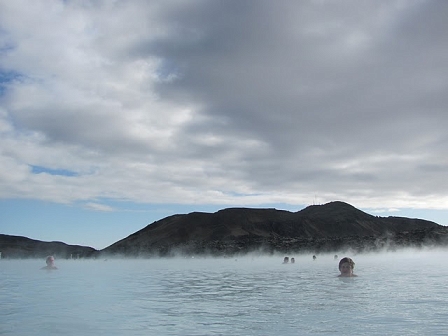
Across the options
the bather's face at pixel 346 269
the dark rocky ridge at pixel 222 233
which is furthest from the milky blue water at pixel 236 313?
the dark rocky ridge at pixel 222 233

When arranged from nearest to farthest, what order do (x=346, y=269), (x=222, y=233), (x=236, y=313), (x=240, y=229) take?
(x=236, y=313), (x=346, y=269), (x=222, y=233), (x=240, y=229)

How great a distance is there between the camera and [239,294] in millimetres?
16219

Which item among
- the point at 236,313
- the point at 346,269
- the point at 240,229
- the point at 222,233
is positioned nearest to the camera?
the point at 236,313

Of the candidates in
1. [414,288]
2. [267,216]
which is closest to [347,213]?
[267,216]

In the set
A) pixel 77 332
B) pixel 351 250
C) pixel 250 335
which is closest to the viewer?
pixel 250 335

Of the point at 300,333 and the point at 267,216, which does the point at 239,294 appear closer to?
the point at 300,333

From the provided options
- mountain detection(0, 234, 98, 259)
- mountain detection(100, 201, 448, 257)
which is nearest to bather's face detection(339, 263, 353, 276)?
mountain detection(100, 201, 448, 257)

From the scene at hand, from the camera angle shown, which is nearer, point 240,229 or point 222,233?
point 222,233

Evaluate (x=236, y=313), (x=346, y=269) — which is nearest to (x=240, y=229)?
(x=346, y=269)

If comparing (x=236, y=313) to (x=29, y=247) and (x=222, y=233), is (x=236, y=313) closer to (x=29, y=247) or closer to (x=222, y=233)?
(x=222, y=233)

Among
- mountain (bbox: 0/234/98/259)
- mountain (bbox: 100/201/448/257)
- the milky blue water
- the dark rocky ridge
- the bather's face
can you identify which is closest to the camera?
the milky blue water

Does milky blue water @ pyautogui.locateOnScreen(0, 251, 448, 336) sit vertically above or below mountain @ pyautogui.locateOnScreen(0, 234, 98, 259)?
below

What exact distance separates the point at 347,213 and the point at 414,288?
18542 centimetres

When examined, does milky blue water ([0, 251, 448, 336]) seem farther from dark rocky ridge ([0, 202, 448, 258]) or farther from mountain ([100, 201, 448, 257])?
mountain ([100, 201, 448, 257])
